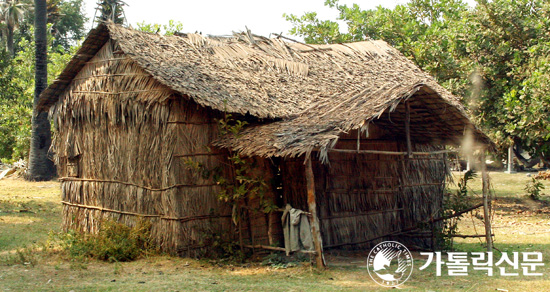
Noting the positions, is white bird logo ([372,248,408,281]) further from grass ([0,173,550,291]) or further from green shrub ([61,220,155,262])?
green shrub ([61,220,155,262])

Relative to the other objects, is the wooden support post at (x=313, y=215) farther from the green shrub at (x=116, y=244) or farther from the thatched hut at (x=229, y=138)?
the green shrub at (x=116, y=244)

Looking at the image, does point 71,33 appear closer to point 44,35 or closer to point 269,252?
Answer: point 44,35

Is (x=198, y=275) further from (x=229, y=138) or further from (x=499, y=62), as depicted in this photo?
(x=499, y=62)

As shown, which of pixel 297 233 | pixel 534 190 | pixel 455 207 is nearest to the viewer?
pixel 297 233

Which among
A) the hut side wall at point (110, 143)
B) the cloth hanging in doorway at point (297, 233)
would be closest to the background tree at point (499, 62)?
the cloth hanging in doorway at point (297, 233)

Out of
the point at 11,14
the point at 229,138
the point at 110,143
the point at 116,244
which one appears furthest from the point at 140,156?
the point at 11,14

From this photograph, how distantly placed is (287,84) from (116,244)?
4.43 metres

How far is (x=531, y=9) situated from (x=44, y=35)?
14.9 meters

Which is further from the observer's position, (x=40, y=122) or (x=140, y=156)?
(x=40, y=122)

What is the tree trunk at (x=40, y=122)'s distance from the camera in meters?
17.9

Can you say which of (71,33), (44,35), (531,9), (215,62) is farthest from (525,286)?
(71,33)

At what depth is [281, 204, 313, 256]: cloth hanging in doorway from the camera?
8344 mm

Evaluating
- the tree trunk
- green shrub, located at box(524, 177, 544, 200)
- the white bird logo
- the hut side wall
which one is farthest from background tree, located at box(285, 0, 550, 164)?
the tree trunk

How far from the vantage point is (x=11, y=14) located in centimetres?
3431
